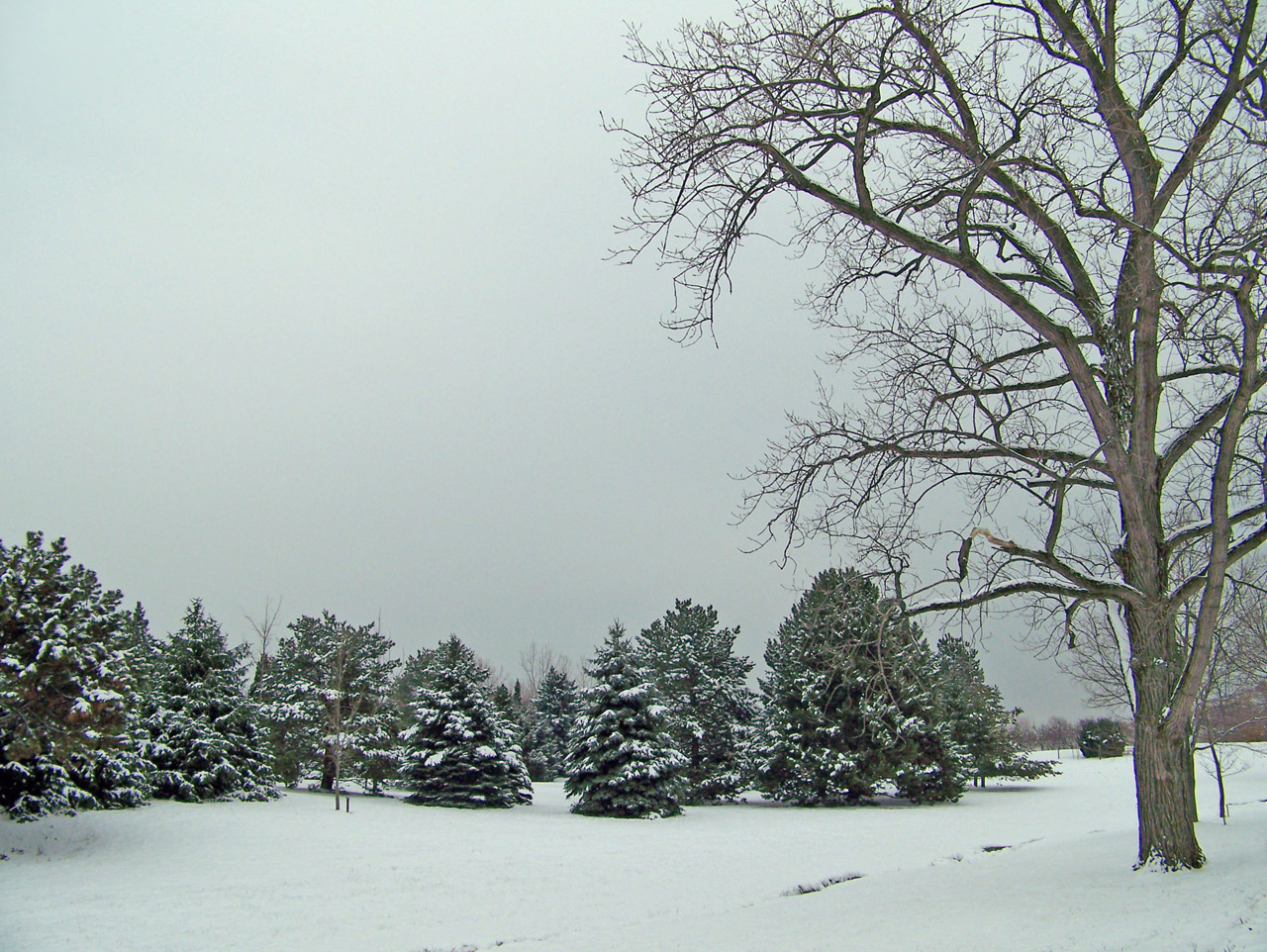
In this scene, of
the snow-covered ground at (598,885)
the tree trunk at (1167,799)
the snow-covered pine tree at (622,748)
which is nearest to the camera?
the snow-covered ground at (598,885)

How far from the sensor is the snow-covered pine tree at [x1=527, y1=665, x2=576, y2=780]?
177 ft

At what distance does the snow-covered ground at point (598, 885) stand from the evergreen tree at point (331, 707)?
20.9 ft

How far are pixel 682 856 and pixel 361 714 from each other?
18.5 m

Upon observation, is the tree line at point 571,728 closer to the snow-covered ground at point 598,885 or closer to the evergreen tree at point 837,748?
the evergreen tree at point 837,748

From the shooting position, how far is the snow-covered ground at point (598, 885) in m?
8.08

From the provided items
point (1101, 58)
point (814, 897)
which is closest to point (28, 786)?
point (814, 897)

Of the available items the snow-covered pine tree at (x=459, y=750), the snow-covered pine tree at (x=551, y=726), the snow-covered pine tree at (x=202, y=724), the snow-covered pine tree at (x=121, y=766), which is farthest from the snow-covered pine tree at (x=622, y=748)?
the snow-covered pine tree at (x=551, y=726)

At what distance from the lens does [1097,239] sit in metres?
9.21

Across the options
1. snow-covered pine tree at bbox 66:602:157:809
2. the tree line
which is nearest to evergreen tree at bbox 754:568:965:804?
the tree line

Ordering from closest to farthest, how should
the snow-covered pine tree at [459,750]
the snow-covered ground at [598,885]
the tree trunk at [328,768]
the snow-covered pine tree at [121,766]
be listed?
the snow-covered ground at [598,885] < the snow-covered pine tree at [121,766] < the snow-covered pine tree at [459,750] < the tree trunk at [328,768]

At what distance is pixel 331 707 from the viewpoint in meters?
31.6

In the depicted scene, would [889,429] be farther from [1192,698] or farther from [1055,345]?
[1192,698]

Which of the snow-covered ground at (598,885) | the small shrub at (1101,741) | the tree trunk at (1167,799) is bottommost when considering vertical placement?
the small shrub at (1101,741)

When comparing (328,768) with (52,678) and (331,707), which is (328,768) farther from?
(52,678)
